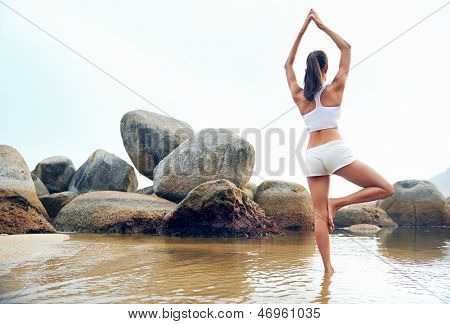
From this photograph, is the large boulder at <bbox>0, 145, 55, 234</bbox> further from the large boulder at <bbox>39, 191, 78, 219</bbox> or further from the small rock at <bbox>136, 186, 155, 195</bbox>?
the small rock at <bbox>136, 186, 155, 195</bbox>

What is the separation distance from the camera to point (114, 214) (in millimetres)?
11086

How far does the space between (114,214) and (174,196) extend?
1.81 metres

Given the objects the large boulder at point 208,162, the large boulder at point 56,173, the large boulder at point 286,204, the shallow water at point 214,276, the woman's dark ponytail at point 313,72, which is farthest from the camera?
the large boulder at point 56,173

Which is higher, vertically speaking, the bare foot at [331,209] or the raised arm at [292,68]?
the raised arm at [292,68]

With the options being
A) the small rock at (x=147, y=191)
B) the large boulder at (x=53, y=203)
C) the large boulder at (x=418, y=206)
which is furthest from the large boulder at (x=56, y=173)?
the large boulder at (x=418, y=206)

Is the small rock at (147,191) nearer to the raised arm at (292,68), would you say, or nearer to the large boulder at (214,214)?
the large boulder at (214,214)

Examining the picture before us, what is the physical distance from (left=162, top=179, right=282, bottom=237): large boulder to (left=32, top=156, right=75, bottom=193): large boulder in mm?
9972

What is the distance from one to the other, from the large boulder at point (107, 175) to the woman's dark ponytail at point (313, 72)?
11.6 m

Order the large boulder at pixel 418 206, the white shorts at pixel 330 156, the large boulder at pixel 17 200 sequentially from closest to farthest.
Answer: the white shorts at pixel 330 156 < the large boulder at pixel 17 200 < the large boulder at pixel 418 206

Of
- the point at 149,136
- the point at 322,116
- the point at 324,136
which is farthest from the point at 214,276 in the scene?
the point at 149,136

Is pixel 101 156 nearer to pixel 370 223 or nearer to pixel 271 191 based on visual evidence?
pixel 271 191

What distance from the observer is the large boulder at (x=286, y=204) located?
1329cm

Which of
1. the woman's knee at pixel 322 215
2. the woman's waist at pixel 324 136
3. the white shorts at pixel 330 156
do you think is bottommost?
the woman's knee at pixel 322 215

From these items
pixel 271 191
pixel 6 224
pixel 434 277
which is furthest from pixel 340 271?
pixel 271 191
